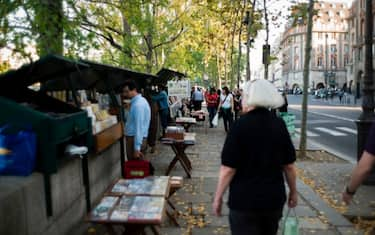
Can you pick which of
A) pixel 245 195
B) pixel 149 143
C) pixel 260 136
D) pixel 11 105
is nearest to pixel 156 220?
pixel 245 195

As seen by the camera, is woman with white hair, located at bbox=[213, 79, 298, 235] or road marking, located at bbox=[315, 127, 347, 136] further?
road marking, located at bbox=[315, 127, 347, 136]

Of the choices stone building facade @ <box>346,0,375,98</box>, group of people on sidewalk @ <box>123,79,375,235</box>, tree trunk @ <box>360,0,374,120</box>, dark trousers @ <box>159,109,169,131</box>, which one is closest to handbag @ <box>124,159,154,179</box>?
group of people on sidewalk @ <box>123,79,375,235</box>

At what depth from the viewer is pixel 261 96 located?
325 cm

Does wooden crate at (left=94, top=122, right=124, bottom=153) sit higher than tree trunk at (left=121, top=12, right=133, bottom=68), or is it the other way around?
tree trunk at (left=121, top=12, right=133, bottom=68)

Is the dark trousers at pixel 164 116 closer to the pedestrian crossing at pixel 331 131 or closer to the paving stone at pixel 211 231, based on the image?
the pedestrian crossing at pixel 331 131

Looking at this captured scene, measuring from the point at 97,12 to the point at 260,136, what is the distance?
1187 cm

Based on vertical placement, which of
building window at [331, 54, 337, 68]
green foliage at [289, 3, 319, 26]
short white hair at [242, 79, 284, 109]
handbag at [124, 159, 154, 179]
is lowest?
handbag at [124, 159, 154, 179]

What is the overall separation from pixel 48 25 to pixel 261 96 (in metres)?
5.00

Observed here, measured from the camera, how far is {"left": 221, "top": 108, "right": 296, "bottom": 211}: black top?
10.3 feet

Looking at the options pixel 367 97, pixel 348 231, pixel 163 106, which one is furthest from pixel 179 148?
pixel 163 106

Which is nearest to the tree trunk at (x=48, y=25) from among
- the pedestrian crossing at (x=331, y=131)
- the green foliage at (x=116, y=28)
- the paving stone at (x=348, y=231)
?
the green foliage at (x=116, y=28)

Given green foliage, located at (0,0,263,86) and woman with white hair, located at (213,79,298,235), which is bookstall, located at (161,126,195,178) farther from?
woman with white hair, located at (213,79,298,235)

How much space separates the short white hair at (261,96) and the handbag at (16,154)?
193cm

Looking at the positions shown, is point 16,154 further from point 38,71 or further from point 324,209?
point 324,209
